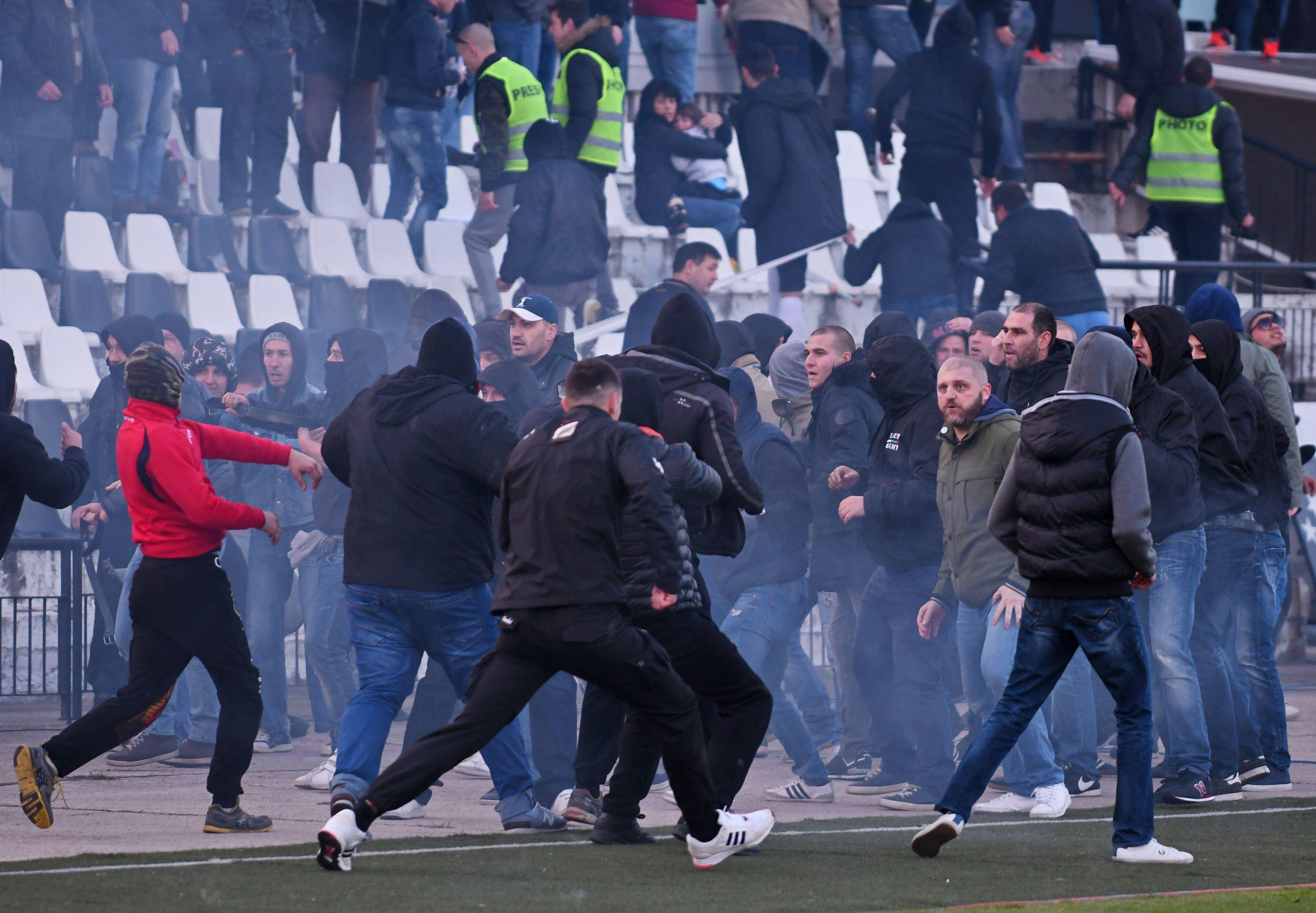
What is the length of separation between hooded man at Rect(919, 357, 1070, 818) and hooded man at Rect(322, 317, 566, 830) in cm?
201

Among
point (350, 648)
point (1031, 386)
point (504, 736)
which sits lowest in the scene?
point (350, 648)

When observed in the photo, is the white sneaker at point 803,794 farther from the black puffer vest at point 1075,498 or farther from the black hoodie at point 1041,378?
the black puffer vest at point 1075,498

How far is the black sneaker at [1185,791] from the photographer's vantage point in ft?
27.1

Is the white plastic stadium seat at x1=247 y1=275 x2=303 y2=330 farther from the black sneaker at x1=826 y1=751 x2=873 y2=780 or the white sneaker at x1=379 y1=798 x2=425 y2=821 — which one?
the white sneaker at x1=379 y1=798 x2=425 y2=821

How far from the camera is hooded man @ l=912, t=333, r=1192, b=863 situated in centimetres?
661

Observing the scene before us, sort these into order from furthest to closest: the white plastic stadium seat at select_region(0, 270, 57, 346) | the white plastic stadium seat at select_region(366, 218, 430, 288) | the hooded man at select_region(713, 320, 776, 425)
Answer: the white plastic stadium seat at select_region(366, 218, 430, 288)
the white plastic stadium seat at select_region(0, 270, 57, 346)
the hooded man at select_region(713, 320, 776, 425)

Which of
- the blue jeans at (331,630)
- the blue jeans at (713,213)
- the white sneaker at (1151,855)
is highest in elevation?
the blue jeans at (713,213)

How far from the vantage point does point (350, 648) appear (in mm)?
10000

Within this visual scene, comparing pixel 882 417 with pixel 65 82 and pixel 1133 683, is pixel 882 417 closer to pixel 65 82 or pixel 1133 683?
pixel 1133 683

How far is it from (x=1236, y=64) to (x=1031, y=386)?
534 inches

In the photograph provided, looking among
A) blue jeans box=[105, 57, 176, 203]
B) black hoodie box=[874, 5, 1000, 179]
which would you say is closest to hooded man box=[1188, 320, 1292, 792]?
black hoodie box=[874, 5, 1000, 179]

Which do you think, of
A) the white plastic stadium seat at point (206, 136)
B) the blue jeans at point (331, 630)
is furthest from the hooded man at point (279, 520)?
the white plastic stadium seat at point (206, 136)

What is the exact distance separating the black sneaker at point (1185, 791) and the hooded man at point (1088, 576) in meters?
1.51

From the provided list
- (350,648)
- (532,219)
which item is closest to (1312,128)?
(532,219)
